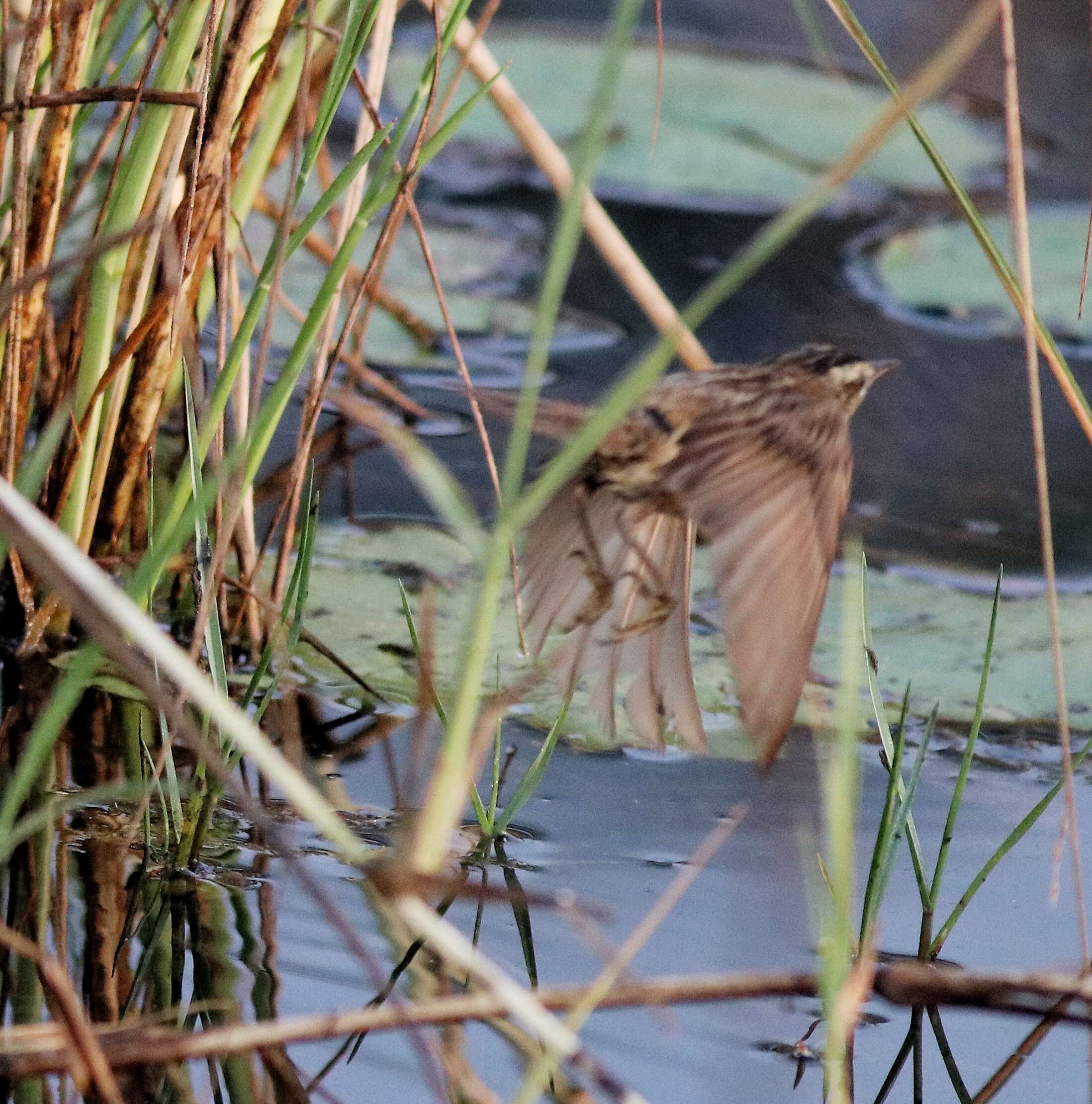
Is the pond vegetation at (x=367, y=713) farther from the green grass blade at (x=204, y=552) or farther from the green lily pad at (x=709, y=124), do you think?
the green lily pad at (x=709, y=124)

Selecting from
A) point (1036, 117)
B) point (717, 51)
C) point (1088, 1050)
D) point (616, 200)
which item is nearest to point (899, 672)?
point (1088, 1050)

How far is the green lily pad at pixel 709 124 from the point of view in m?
4.11

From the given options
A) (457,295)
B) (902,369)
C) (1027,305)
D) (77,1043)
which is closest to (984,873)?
(1027,305)

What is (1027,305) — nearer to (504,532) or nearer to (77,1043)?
(504,532)

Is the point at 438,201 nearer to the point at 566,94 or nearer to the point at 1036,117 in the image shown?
the point at 566,94

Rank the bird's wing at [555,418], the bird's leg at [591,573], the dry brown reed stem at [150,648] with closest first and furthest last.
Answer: the dry brown reed stem at [150,648]
the bird's wing at [555,418]
the bird's leg at [591,573]

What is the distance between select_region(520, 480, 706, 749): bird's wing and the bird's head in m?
0.19

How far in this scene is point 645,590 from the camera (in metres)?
1.66

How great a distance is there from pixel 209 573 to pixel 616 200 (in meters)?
2.96

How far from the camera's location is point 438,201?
388 cm

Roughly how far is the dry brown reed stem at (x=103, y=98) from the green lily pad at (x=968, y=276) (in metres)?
2.20

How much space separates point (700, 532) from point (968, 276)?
7.45 feet

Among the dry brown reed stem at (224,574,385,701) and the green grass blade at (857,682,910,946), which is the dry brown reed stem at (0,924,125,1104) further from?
the dry brown reed stem at (224,574,385,701)

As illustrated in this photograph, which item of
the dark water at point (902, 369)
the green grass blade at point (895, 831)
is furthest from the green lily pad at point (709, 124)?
the green grass blade at point (895, 831)
